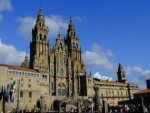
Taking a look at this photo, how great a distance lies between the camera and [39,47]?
83.4 meters

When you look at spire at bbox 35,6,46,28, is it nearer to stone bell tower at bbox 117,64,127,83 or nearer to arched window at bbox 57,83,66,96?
arched window at bbox 57,83,66,96

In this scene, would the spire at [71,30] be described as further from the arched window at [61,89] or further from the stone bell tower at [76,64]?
the arched window at [61,89]

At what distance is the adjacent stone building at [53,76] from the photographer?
69.8 meters

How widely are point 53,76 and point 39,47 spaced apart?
10.1m

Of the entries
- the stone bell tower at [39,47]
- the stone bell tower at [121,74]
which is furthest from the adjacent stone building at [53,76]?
the stone bell tower at [121,74]

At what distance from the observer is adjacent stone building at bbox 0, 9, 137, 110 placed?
6975cm

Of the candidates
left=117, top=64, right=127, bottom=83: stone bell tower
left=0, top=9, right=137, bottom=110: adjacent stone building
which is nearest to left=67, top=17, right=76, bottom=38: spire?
left=0, top=9, right=137, bottom=110: adjacent stone building

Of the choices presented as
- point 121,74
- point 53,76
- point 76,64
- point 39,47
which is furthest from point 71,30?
point 121,74

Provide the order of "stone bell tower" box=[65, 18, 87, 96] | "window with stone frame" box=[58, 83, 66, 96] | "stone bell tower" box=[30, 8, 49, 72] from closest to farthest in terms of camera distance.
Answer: "stone bell tower" box=[30, 8, 49, 72], "window with stone frame" box=[58, 83, 66, 96], "stone bell tower" box=[65, 18, 87, 96]

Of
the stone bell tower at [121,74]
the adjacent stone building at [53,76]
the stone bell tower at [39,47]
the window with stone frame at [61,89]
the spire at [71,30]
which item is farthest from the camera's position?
the stone bell tower at [121,74]

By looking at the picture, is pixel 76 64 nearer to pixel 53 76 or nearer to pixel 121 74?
pixel 53 76

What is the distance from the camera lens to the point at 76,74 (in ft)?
297

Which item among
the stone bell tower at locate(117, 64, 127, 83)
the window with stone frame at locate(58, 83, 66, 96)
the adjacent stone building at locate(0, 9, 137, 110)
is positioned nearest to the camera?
the adjacent stone building at locate(0, 9, 137, 110)

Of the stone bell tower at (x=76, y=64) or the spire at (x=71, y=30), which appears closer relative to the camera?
the stone bell tower at (x=76, y=64)
